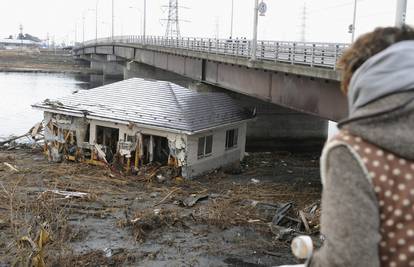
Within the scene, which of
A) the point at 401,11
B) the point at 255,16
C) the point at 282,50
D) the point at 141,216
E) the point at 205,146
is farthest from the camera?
the point at 255,16

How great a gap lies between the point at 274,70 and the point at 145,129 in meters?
6.38

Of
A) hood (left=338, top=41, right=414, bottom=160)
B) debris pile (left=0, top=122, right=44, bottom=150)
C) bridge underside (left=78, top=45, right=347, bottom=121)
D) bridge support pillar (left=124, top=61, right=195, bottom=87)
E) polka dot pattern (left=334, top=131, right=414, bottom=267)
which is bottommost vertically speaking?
debris pile (left=0, top=122, right=44, bottom=150)

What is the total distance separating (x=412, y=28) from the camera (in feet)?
7.15

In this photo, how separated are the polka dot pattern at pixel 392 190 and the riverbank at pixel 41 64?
358 feet

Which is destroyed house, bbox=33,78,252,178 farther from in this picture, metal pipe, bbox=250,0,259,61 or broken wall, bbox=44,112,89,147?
metal pipe, bbox=250,0,259,61

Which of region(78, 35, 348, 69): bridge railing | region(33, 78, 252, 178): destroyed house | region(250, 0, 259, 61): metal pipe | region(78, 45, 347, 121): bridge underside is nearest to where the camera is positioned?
region(78, 45, 347, 121): bridge underside

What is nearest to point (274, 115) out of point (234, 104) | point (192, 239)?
point (234, 104)

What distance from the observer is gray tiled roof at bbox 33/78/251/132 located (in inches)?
926

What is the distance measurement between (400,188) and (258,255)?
1116 centimetres

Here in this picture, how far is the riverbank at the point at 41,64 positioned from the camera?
360ft

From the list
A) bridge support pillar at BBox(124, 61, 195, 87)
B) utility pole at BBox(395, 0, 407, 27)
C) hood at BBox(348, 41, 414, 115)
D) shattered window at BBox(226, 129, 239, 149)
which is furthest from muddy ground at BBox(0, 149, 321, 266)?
bridge support pillar at BBox(124, 61, 195, 87)

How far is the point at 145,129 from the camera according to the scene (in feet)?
75.8

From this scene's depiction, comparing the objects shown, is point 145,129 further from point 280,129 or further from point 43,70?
point 43,70

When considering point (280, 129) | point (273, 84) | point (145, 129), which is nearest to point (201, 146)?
point (145, 129)
